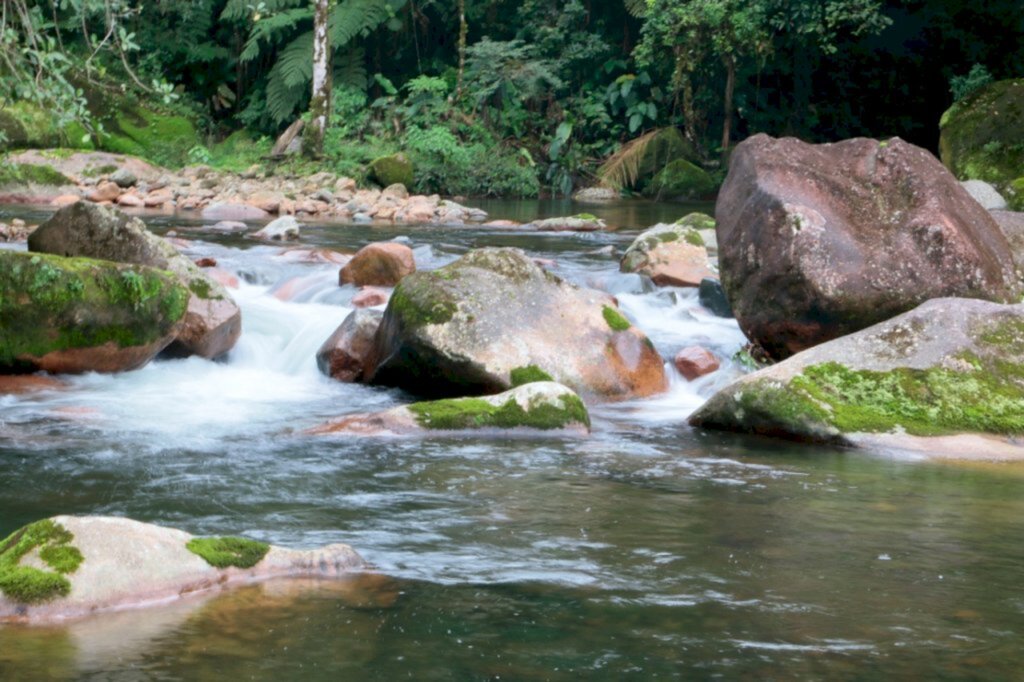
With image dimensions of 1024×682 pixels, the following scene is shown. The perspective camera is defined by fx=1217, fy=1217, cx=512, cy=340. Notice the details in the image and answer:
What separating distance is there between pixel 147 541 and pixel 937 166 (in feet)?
22.1

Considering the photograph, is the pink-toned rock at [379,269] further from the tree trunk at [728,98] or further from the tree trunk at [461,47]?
the tree trunk at [461,47]

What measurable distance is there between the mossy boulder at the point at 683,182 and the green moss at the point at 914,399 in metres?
17.2

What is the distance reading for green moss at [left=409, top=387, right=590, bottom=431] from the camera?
23.4 feet

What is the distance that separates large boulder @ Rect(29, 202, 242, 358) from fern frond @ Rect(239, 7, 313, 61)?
1612 centimetres

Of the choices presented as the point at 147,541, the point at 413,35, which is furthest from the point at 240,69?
the point at 147,541

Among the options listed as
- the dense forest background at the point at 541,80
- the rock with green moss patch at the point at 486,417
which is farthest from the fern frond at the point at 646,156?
the rock with green moss patch at the point at 486,417

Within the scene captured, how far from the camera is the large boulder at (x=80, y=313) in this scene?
319 inches

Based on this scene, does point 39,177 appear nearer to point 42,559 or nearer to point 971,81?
point 971,81

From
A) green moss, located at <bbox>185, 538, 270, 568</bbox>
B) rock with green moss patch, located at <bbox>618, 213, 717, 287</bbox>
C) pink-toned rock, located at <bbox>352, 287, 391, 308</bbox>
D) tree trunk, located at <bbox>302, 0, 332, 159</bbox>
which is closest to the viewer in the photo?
green moss, located at <bbox>185, 538, 270, 568</bbox>

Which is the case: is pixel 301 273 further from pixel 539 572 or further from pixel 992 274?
pixel 539 572

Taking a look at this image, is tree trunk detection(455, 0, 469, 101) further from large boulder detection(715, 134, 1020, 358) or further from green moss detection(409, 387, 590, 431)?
green moss detection(409, 387, 590, 431)

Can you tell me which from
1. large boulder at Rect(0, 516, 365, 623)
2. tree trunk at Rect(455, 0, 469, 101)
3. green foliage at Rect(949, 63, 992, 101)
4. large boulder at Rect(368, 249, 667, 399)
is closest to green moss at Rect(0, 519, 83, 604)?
large boulder at Rect(0, 516, 365, 623)

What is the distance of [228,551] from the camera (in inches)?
171

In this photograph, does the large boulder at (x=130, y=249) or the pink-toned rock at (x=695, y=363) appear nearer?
the pink-toned rock at (x=695, y=363)
